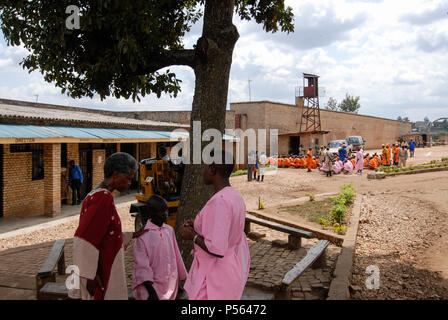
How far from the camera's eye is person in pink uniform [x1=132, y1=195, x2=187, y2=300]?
3.17 m

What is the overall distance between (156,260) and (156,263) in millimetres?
26

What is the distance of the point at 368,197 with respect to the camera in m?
12.5

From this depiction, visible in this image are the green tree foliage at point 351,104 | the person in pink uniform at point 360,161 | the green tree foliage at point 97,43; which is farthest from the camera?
the green tree foliage at point 351,104

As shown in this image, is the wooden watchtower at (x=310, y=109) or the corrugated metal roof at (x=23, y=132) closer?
the corrugated metal roof at (x=23, y=132)

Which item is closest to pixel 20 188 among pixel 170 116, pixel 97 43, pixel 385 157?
pixel 97 43

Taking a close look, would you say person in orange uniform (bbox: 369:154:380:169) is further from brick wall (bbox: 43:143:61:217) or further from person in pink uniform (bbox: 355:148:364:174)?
brick wall (bbox: 43:143:61:217)

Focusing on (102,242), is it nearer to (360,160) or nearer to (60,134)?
(60,134)

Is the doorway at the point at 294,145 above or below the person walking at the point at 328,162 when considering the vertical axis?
above

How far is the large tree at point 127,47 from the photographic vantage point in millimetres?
4789

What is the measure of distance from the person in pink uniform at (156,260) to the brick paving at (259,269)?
127cm

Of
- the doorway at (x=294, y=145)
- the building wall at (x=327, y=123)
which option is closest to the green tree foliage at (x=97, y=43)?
the building wall at (x=327, y=123)

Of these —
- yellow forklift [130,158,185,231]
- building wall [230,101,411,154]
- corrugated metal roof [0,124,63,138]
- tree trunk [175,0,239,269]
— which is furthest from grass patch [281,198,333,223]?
building wall [230,101,411,154]

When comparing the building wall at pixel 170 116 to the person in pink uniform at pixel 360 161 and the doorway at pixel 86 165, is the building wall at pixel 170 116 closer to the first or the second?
the person in pink uniform at pixel 360 161
